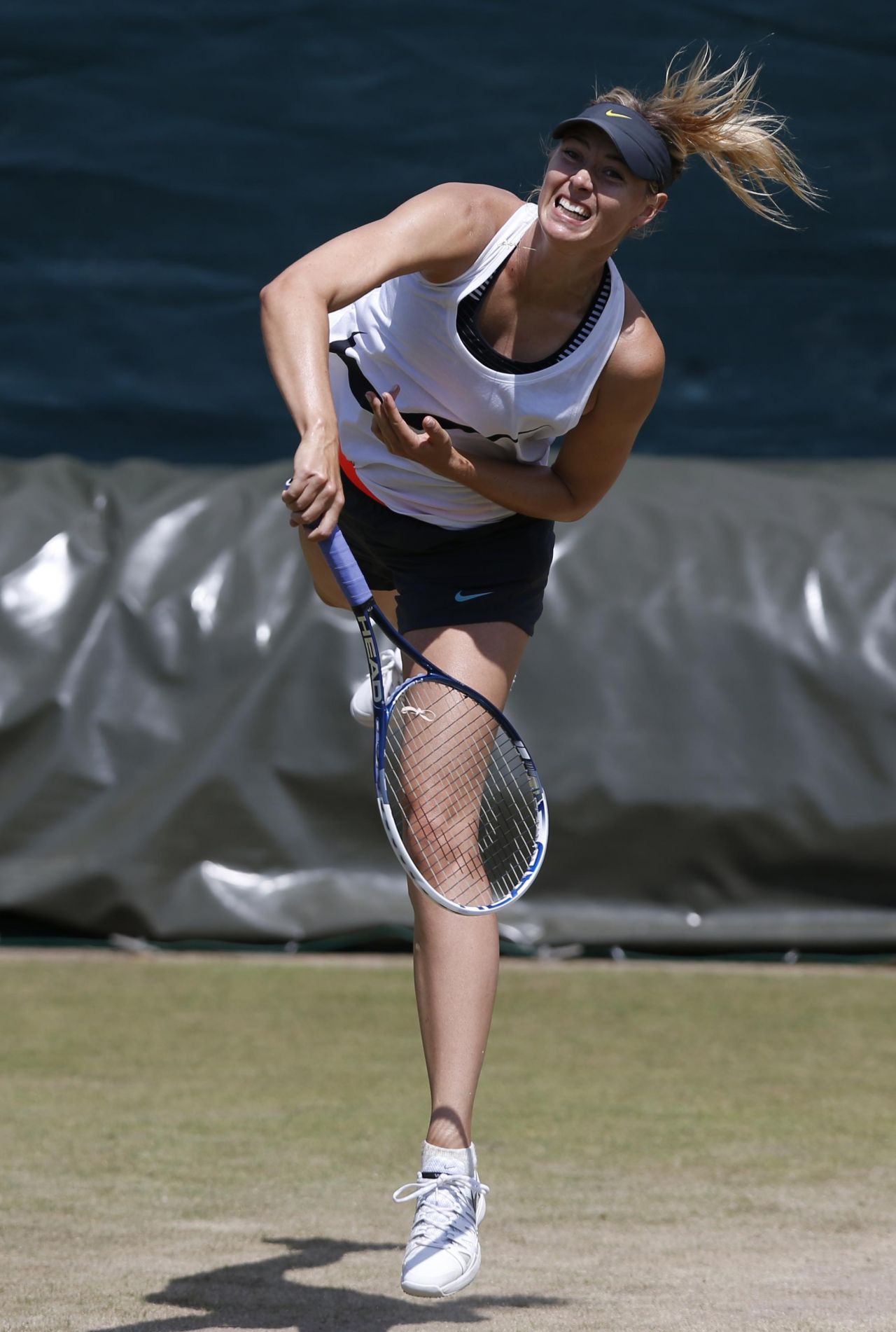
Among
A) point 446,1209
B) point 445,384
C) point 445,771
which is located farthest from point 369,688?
point 446,1209

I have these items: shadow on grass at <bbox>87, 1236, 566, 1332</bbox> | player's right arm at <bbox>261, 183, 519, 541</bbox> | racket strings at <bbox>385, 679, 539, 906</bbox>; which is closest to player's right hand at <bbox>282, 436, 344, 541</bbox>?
player's right arm at <bbox>261, 183, 519, 541</bbox>

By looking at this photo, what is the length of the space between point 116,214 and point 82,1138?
15.2ft

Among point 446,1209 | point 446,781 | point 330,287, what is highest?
point 330,287

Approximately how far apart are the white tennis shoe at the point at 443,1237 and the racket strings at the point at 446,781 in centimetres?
40

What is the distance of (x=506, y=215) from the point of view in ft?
8.63

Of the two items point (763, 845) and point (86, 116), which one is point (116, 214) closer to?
point (86, 116)

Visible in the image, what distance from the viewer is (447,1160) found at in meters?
2.47

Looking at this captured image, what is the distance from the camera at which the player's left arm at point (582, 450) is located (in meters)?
2.60

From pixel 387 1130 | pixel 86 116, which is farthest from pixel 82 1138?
pixel 86 116

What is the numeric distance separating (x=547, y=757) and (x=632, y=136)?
10.8 ft

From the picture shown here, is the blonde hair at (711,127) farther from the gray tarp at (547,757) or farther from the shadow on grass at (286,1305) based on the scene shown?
the gray tarp at (547,757)

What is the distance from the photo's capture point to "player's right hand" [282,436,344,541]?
7.33ft

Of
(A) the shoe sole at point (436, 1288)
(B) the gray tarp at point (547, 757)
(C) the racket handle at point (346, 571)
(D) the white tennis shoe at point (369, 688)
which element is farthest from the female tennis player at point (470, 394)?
(B) the gray tarp at point (547, 757)

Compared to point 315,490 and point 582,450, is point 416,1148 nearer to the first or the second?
point 582,450
